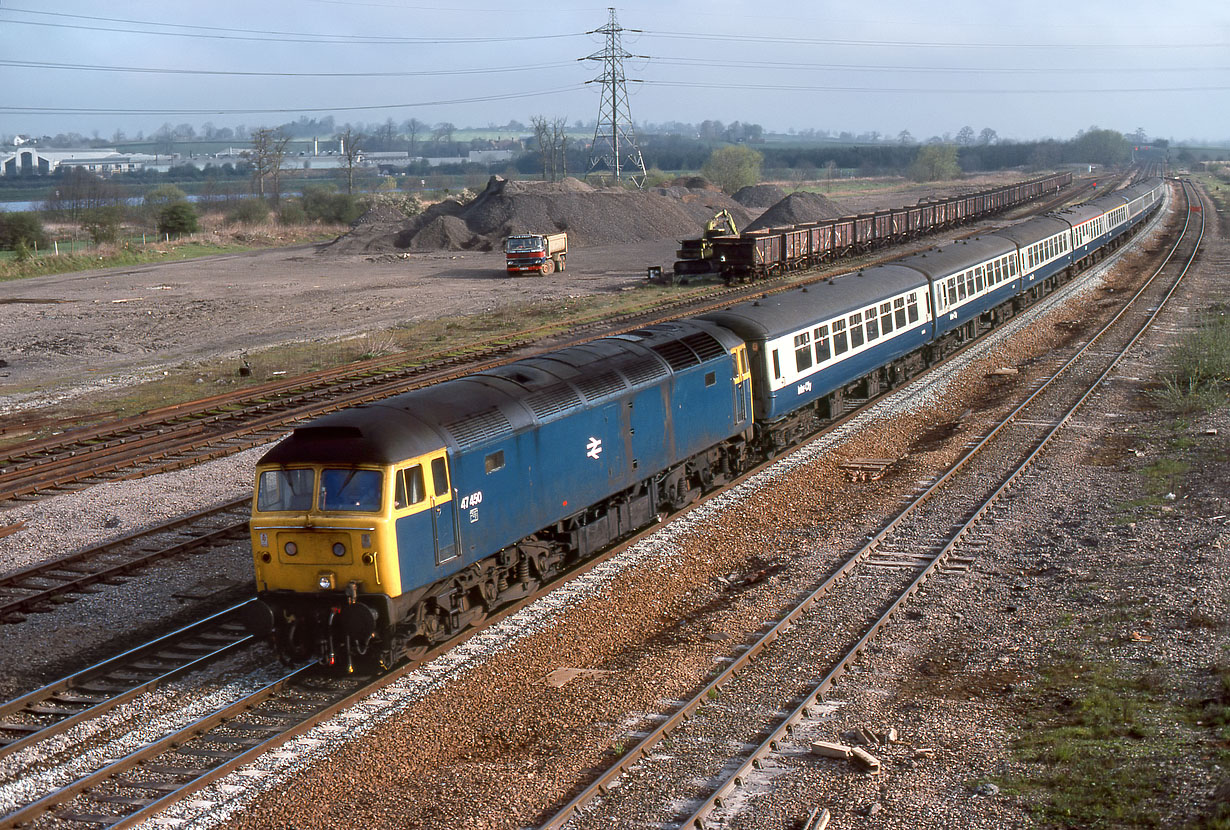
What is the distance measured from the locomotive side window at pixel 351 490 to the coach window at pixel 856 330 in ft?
50.3

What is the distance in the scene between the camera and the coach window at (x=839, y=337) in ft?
78.2

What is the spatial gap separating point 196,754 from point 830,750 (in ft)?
20.3

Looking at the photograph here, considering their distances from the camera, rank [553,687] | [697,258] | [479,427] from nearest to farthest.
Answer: [553,687]
[479,427]
[697,258]

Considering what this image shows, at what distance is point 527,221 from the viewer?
77125 millimetres

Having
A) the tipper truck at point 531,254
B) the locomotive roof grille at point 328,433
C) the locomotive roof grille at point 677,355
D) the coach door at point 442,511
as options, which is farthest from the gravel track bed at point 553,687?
the tipper truck at point 531,254

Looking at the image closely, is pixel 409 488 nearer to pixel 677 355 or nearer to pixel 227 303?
pixel 677 355

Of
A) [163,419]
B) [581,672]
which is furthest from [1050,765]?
[163,419]

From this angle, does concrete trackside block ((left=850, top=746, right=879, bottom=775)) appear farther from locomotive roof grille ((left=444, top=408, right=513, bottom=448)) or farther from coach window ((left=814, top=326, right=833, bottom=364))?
coach window ((left=814, top=326, right=833, bottom=364))

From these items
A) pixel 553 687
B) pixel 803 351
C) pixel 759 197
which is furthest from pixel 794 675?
pixel 759 197

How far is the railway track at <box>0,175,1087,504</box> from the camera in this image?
21.6 meters

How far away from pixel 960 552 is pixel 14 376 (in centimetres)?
3040

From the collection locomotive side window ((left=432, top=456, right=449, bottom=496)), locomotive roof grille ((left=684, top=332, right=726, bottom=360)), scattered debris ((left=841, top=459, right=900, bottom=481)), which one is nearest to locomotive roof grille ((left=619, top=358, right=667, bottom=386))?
locomotive roof grille ((left=684, top=332, right=726, bottom=360))

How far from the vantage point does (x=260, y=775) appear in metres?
10.3

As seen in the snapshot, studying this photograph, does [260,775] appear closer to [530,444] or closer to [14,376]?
[530,444]
